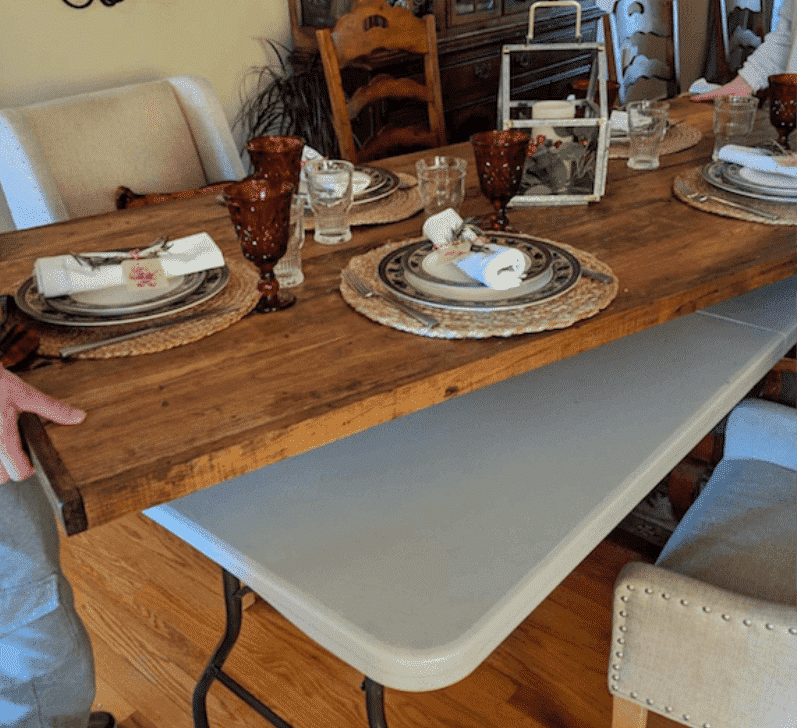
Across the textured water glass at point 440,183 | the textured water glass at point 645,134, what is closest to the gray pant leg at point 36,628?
the textured water glass at point 440,183

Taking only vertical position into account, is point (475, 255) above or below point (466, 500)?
above

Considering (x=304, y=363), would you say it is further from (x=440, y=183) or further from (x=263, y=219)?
(x=440, y=183)

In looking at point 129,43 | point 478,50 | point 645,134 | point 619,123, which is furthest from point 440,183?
point 478,50

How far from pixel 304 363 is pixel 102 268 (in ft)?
1.21

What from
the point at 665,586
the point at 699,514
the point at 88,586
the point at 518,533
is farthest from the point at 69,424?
the point at 88,586

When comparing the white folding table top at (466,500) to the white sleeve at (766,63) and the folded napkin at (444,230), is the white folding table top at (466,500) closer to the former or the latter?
the folded napkin at (444,230)

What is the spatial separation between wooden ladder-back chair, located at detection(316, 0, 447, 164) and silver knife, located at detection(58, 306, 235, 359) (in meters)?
1.14

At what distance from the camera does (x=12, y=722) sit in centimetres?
118

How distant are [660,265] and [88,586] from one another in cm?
139

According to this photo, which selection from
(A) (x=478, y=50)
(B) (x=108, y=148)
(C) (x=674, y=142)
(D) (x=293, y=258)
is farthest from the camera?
(A) (x=478, y=50)

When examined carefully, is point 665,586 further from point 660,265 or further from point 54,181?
point 54,181

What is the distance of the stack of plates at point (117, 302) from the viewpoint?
108cm

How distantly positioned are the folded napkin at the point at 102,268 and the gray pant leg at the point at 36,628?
25cm

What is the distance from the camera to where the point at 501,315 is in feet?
3.51
